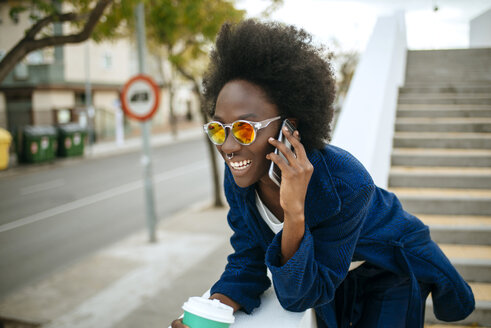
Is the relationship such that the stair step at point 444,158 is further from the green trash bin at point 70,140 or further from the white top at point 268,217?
the green trash bin at point 70,140

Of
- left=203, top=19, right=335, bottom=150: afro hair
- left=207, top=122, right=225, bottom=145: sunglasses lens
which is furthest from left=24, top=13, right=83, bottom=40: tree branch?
left=207, top=122, right=225, bottom=145: sunglasses lens

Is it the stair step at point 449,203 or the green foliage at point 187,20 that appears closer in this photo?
the stair step at point 449,203

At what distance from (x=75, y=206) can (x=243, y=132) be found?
10.1 m

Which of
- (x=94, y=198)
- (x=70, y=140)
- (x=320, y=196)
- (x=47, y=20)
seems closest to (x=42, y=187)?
(x=94, y=198)

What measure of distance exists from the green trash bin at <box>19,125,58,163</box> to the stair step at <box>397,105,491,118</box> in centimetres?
1580

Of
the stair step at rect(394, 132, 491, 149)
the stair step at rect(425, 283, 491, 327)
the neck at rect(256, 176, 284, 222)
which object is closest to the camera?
the neck at rect(256, 176, 284, 222)

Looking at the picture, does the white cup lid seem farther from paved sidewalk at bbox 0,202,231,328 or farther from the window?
the window

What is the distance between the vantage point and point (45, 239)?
7.99 meters

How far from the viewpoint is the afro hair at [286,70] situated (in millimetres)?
1414

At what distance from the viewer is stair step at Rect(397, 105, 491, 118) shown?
483 cm

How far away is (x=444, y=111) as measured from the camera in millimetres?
4926

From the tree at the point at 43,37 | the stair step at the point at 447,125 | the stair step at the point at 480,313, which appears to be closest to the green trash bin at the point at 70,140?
the tree at the point at 43,37

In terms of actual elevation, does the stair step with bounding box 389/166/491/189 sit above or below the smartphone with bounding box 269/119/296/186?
below

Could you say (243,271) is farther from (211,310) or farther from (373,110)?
(373,110)
